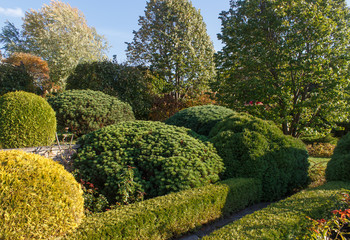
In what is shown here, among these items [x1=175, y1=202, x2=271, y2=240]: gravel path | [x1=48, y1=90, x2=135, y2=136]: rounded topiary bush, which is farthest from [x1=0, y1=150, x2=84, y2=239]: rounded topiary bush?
[x1=48, y1=90, x2=135, y2=136]: rounded topiary bush

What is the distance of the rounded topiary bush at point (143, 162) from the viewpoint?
373cm

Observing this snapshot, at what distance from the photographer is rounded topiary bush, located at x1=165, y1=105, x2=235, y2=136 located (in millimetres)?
6664

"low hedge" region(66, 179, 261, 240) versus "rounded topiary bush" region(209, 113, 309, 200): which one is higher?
"rounded topiary bush" region(209, 113, 309, 200)

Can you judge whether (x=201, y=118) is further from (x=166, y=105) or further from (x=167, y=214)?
(x=166, y=105)

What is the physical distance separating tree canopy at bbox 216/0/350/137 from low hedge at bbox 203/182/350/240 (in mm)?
5309

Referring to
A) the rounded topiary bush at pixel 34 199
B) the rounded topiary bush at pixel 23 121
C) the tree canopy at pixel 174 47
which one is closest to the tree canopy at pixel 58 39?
the tree canopy at pixel 174 47

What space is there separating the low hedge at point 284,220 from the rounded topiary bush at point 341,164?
1.27 meters

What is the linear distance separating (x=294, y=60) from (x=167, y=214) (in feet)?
24.9

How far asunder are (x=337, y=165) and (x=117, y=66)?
9.57 m

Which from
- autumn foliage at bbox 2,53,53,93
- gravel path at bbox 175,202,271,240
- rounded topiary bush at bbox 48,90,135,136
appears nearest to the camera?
gravel path at bbox 175,202,271,240

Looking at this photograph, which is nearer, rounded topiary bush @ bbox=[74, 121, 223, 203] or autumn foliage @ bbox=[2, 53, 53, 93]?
rounded topiary bush @ bbox=[74, 121, 223, 203]

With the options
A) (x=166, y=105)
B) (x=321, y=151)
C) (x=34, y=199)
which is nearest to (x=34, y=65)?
(x=166, y=105)

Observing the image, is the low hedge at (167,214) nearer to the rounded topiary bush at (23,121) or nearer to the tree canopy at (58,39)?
the rounded topiary bush at (23,121)

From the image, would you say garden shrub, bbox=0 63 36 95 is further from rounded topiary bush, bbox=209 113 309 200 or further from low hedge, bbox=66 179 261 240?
low hedge, bbox=66 179 261 240
